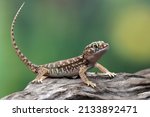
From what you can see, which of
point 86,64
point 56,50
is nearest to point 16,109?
point 86,64

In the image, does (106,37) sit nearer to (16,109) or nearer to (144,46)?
(144,46)

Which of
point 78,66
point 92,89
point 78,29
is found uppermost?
point 78,29

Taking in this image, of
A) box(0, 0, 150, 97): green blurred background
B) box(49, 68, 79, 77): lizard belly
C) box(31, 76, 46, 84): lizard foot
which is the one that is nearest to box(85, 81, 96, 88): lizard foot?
box(49, 68, 79, 77): lizard belly

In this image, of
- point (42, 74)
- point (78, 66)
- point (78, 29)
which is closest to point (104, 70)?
point (78, 66)

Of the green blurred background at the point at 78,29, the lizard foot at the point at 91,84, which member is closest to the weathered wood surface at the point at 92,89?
the lizard foot at the point at 91,84

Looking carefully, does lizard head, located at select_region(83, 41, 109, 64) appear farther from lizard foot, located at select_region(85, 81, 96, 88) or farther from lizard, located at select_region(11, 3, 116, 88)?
lizard foot, located at select_region(85, 81, 96, 88)

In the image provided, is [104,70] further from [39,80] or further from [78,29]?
[78,29]
